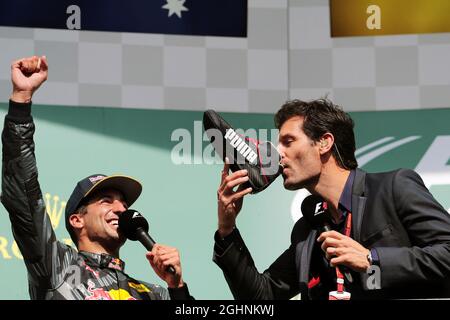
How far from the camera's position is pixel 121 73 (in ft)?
14.7

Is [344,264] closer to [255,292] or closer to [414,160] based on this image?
[255,292]

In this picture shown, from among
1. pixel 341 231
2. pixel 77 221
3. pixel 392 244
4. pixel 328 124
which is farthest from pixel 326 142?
pixel 77 221

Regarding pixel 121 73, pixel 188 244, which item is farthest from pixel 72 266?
pixel 121 73

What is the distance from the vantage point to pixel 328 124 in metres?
3.14

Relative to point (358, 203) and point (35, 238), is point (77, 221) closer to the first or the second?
point (35, 238)

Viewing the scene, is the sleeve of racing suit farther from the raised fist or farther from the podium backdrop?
the podium backdrop

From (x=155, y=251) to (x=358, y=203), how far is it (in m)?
0.62

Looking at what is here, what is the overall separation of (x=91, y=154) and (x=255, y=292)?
1515 millimetres

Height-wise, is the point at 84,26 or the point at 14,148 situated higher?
the point at 84,26

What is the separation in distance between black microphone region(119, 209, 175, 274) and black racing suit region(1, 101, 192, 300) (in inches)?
7.0

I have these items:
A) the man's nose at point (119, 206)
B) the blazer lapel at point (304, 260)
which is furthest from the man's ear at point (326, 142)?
the man's nose at point (119, 206)

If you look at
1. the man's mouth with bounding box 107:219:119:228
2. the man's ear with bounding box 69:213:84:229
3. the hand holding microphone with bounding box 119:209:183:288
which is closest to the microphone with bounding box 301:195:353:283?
the hand holding microphone with bounding box 119:209:183:288

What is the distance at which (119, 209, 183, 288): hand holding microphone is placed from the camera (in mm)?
2826
